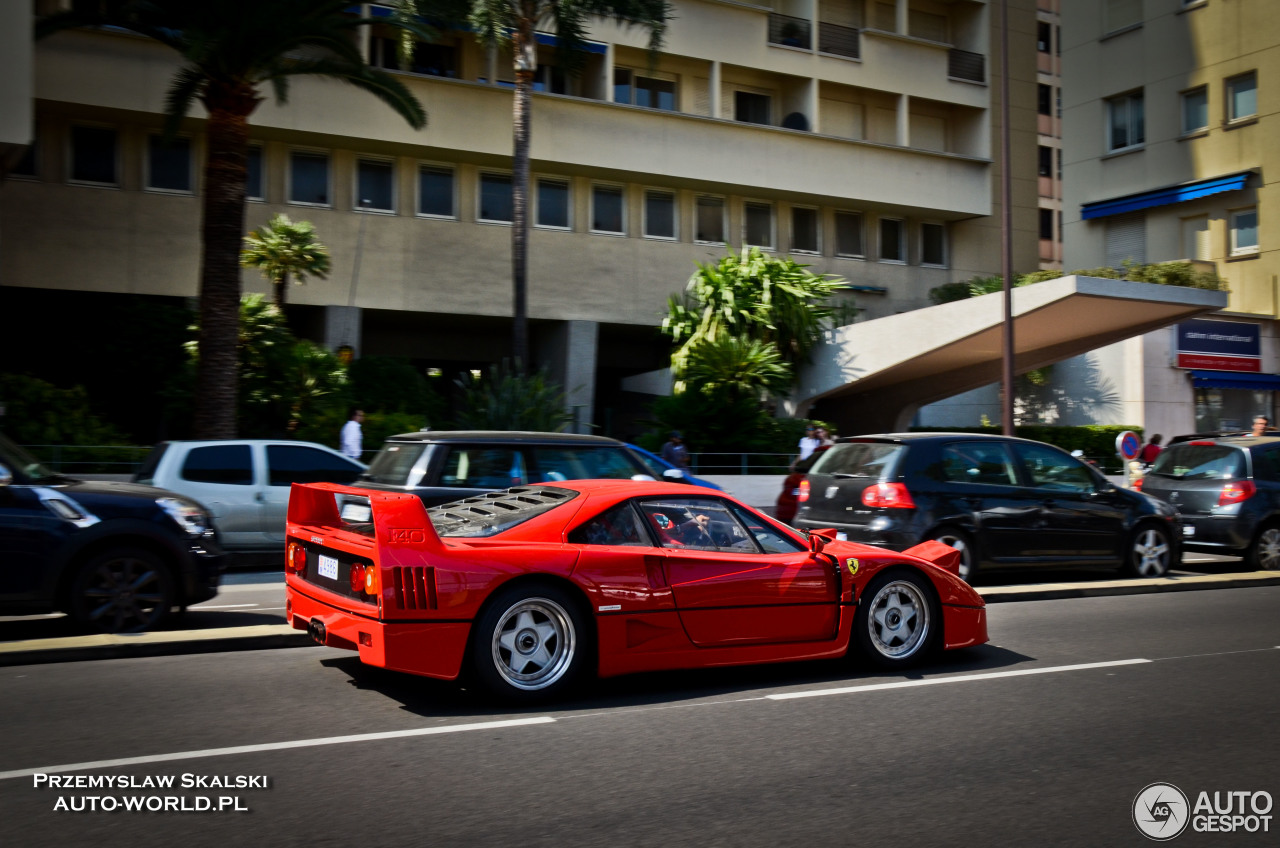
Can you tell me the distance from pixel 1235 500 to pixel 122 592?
12087 mm

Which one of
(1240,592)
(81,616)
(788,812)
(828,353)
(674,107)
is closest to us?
(788,812)

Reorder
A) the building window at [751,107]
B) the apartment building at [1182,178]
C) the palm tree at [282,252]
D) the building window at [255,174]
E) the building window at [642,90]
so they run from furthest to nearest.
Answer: the building window at [751,107] → the building window at [642,90] → the apartment building at [1182,178] → the building window at [255,174] → the palm tree at [282,252]

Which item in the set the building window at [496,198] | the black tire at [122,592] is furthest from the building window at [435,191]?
the black tire at [122,592]

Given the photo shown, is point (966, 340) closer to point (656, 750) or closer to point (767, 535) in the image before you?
point (767, 535)

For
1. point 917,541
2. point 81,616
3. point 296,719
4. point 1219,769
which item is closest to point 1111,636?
point 917,541

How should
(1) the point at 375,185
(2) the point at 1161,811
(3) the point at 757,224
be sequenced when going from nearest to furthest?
(2) the point at 1161,811, (1) the point at 375,185, (3) the point at 757,224

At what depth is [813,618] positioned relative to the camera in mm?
7246

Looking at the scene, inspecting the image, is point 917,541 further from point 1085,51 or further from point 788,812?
point 1085,51

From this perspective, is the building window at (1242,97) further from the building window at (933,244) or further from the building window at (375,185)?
the building window at (375,185)

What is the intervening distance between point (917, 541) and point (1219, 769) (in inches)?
231

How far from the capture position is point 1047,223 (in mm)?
51531

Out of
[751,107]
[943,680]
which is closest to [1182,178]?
[751,107]

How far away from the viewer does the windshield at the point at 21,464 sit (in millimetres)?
8336

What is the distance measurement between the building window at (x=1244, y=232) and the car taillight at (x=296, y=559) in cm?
3491
